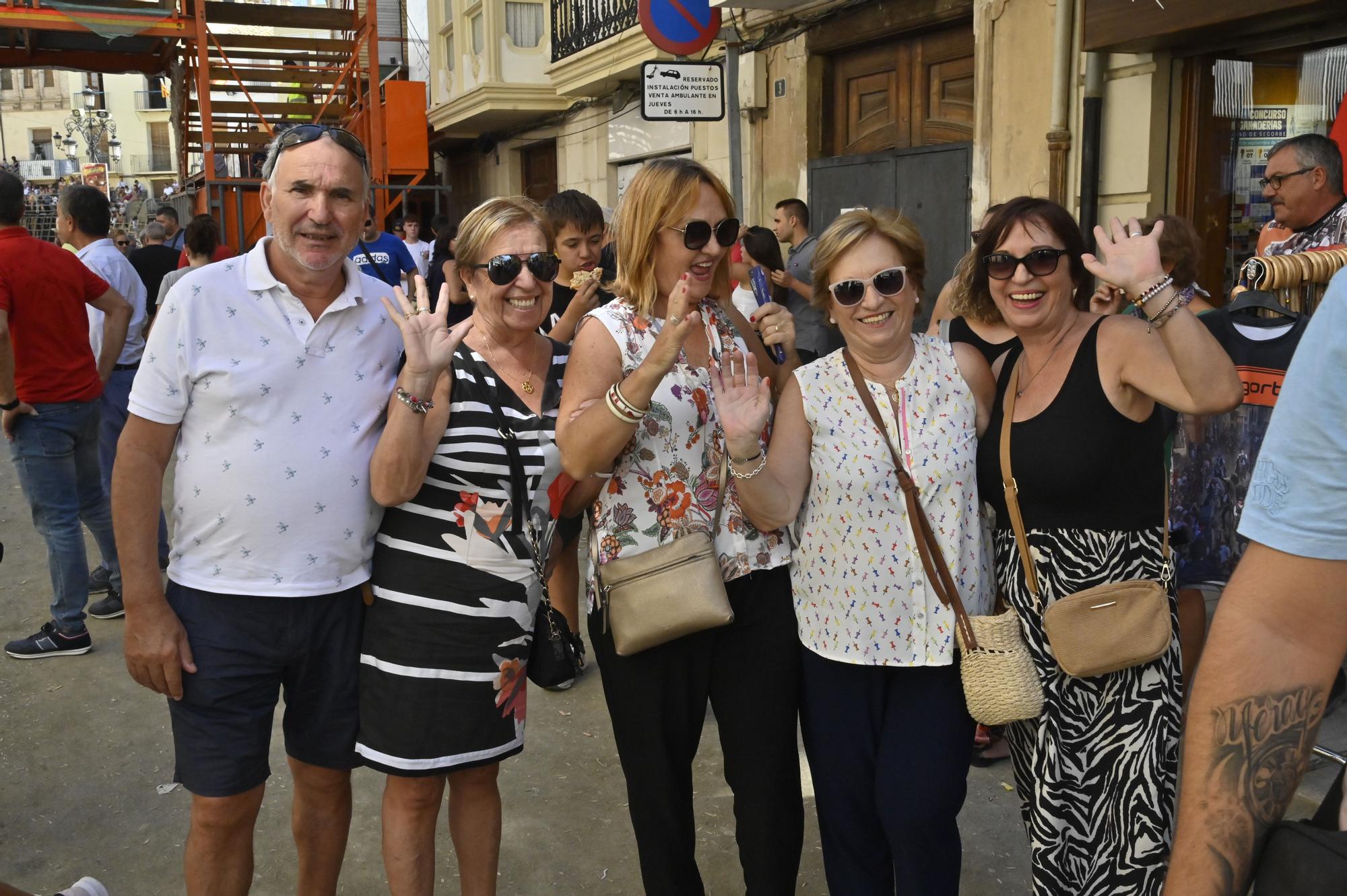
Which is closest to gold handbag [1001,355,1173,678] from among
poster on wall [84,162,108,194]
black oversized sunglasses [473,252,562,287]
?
black oversized sunglasses [473,252,562,287]

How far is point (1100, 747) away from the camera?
2.51 metres

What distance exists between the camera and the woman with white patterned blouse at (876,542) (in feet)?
8.30

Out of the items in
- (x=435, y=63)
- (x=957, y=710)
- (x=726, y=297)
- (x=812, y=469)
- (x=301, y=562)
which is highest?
(x=435, y=63)

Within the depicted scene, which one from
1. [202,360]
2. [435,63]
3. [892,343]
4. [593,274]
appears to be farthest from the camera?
[435,63]

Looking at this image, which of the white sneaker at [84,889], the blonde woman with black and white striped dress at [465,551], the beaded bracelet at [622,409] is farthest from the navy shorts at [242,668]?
the beaded bracelet at [622,409]

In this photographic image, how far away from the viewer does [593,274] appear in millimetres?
4582

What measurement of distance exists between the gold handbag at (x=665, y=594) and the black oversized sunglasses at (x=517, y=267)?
0.64 metres

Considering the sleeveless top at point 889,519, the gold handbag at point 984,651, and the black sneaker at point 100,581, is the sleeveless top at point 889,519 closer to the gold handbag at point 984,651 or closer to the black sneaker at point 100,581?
the gold handbag at point 984,651

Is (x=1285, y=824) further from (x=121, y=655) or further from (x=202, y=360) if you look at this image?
(x=121, y=655)

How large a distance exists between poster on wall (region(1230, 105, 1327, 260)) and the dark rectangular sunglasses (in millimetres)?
5385

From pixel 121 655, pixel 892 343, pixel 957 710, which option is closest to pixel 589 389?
pixel 892 343

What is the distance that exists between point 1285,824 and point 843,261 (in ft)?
5.52

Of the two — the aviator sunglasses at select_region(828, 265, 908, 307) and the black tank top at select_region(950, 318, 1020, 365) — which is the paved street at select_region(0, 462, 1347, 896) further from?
the black tank top at select_region(950, 318, 1020, 365)

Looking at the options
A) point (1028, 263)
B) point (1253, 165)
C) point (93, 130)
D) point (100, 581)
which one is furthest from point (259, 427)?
point (93, 130)
